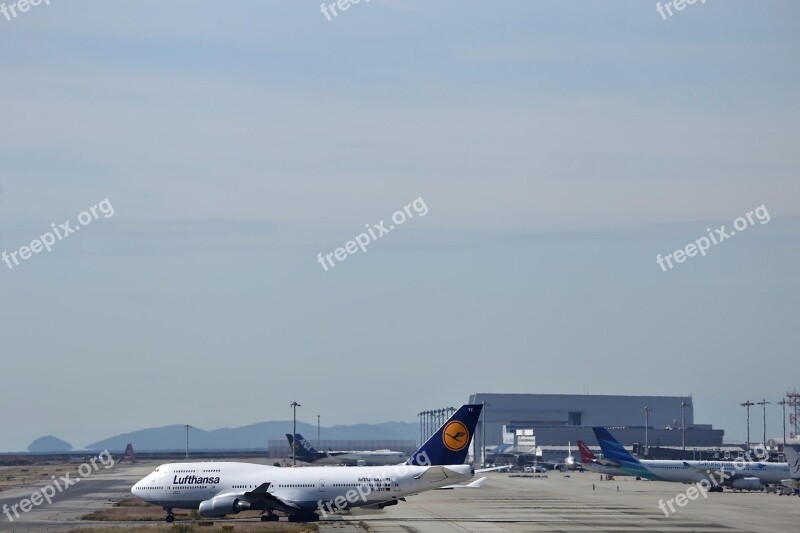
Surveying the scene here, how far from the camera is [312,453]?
160000mm

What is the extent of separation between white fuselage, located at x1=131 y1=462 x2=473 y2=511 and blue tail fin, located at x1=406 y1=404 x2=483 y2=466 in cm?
99

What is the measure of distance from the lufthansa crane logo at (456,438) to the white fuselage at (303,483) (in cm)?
154

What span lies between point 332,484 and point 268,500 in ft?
12.9

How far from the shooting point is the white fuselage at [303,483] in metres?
67.5

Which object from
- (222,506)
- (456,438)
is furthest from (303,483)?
(456,438)

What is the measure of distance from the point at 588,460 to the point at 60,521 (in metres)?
68.7

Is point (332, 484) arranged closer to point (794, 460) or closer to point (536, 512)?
point (536, 512)

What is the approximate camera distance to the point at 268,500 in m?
67.9

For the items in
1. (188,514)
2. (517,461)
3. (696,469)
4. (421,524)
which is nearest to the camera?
(421,524)

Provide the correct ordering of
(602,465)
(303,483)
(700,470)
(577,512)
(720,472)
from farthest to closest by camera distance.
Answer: (602,465)
(700,470)
(720,472)
(577,512)
(303,483)

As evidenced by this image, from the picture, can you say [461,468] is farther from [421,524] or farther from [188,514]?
[188,514]

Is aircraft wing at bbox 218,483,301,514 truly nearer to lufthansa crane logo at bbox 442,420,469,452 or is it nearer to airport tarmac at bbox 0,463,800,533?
airport tarmac at bbox 0,463,800,533

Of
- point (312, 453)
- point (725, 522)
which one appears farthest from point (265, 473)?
point (312, 453)

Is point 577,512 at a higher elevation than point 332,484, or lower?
lower
